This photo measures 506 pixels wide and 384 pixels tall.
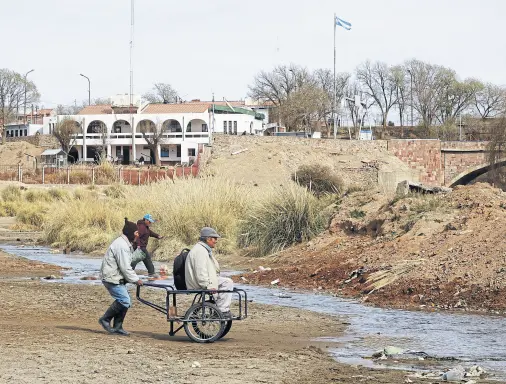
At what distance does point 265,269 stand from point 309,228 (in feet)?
10.8

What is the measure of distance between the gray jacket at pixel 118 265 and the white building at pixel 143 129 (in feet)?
273

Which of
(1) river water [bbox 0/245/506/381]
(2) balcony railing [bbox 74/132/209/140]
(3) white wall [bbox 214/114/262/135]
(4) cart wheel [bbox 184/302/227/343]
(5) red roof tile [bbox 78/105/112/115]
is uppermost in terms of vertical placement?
(5) red roof tile [bbox 78/105/112/115]

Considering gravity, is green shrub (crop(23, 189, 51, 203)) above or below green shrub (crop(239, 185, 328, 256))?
below

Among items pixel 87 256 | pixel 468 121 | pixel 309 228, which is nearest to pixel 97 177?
pixel 87 256

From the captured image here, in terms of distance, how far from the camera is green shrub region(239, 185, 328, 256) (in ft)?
97.8

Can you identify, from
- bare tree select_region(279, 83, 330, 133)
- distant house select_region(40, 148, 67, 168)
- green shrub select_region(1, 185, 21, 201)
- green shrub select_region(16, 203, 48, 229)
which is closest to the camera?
green shrub select_region(16, 203, 48, 229)

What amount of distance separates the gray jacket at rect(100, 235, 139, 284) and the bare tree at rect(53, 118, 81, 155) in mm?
84814

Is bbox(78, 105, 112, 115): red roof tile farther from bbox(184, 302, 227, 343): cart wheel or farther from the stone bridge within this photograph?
bbox(184, 302, 227, 343): cart wheel

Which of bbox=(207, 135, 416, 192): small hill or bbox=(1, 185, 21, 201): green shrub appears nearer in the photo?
bbox=(1, 185, 21, 201): green shrub

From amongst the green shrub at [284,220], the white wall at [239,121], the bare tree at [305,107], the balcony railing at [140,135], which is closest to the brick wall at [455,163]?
the white wall at [239,121]

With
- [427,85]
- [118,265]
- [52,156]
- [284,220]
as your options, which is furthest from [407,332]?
[427,85]

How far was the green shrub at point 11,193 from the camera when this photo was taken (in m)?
58.3

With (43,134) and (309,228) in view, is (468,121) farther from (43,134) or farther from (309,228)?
(309,228)

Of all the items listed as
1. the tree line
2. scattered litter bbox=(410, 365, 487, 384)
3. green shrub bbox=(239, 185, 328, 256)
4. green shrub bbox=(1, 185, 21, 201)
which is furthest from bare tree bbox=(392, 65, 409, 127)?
scattered litter bbox=(410, 365, 487, 384)
